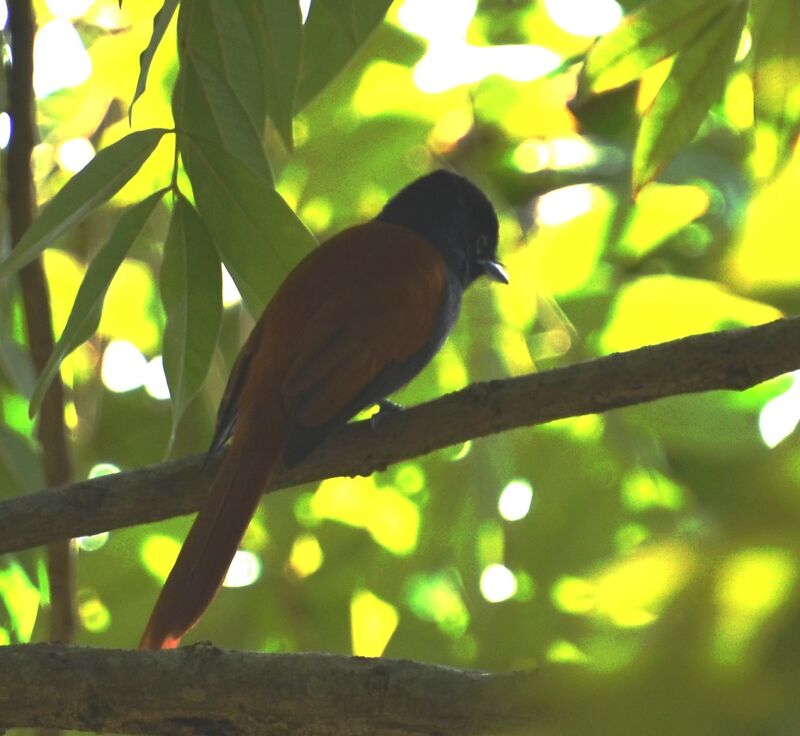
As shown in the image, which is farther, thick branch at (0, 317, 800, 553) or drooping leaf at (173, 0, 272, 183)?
drooping leaf at (173, 0, 272, 183)

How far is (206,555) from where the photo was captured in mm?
2061

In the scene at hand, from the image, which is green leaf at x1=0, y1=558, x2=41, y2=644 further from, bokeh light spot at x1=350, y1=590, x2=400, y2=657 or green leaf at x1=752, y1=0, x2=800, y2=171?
green leaf at x1=752, y1=0, x2=800, y2=171

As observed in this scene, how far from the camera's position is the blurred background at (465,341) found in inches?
96.1

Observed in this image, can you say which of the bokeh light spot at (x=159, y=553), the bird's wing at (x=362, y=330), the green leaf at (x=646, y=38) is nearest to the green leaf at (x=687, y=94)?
the green leaf at (x=646, y=38)

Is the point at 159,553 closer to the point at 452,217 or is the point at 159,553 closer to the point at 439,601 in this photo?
the point at 439,601

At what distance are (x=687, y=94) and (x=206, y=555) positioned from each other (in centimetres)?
116

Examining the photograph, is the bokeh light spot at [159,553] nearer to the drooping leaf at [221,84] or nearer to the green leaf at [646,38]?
the drooping leaf at [221,84]

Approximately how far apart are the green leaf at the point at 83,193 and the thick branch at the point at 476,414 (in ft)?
1.32

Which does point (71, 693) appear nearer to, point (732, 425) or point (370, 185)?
point (732, 425)

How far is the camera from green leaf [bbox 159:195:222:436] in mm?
1868

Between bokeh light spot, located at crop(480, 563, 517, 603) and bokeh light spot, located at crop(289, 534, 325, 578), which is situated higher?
bokeh light spot, located at crop(289, 534, 325, 578)

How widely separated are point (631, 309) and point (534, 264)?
1.33ft

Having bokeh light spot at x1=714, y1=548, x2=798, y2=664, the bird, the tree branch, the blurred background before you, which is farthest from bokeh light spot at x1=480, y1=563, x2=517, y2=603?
bokeh light spot at x1=714, y1=548, x2=798, y2=664

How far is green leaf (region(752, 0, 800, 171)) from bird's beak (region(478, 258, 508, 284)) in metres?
1.23
